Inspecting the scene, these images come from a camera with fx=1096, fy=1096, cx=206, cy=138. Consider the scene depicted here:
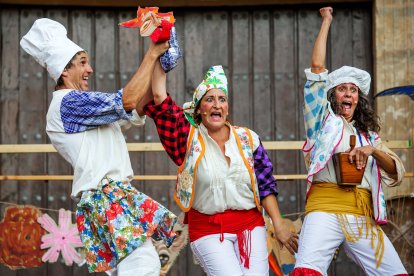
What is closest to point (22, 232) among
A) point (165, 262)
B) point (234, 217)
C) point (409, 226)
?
point (165, 262)

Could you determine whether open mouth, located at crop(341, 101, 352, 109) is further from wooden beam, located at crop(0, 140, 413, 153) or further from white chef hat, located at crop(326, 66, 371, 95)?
wooden beam, located at crop(0, 140, 413, 153)

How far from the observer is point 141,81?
5.30m

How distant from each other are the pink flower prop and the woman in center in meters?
1.73

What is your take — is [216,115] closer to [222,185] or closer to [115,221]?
[222,185]

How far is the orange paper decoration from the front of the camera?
7570mm

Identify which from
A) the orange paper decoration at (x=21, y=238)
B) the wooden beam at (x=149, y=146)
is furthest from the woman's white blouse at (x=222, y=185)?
the orange paper decoration at (x=21, y=238)

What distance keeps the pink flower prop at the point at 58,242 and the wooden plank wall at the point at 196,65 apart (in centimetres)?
47

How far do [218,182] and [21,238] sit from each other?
7.10 feet

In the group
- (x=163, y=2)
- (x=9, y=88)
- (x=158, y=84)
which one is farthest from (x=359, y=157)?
(x=9, y=88)

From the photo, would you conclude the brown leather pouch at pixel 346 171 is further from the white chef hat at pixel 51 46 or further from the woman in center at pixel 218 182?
the white chef hat at pixel 51 46

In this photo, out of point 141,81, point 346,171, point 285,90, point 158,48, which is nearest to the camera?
point 141,81

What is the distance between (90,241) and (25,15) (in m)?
3.21

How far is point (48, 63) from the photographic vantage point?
558 centimetres

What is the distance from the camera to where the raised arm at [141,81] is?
5305 millimetres
